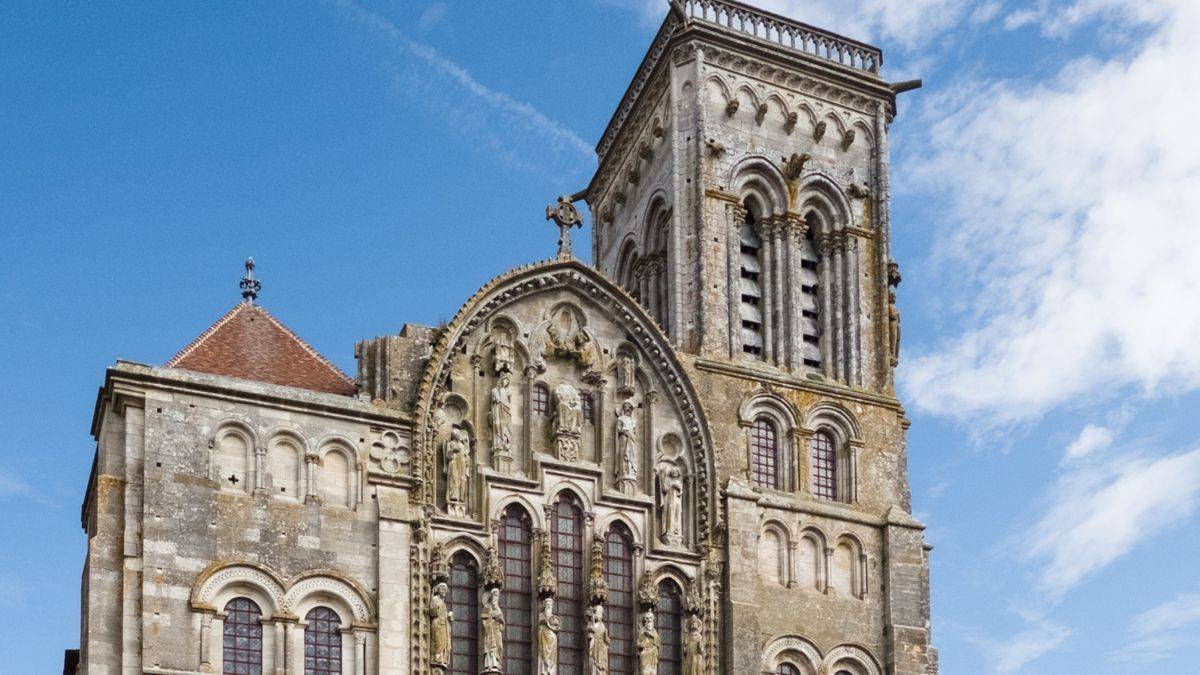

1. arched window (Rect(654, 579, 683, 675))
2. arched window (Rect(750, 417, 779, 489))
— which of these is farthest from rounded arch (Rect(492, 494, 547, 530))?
arched window (Rect(750, 417, 779, 489))

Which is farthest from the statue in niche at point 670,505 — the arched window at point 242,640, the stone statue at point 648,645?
the arched window at point 242,640

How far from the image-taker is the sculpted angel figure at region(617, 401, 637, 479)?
39.3 meters

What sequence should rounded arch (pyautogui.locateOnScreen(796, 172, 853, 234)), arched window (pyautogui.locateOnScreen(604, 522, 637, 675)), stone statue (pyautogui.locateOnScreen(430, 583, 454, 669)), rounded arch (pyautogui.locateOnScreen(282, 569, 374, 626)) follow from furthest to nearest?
rounded arch (pyautogui.locateOnScreen(796, 172, 853, 234)) < arched window (pyautogui.locateOnScreen(604, 522, 637, 675)) < stone statue (pyautogui.locateOnScreen(430, 583, 454, 669)) < rounded arch (pyautogui.locateOnScreen(282, 569, 374, 626))

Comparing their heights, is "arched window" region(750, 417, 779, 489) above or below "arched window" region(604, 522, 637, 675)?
above

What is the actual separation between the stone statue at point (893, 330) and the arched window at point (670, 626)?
293 inches

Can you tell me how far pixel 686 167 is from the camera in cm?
4303

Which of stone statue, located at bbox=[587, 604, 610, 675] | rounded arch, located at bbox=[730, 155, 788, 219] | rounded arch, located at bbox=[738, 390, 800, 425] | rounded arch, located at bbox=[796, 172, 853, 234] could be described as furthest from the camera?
rounded arch, located at bbox=[796, 172, 853, 234]

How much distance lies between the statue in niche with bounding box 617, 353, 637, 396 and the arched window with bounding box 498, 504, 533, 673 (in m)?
3.36

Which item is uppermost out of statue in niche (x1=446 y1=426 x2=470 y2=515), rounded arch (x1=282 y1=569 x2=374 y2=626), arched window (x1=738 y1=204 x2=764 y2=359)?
arched window (x1=738 y1=204 x2=764 y2=359)

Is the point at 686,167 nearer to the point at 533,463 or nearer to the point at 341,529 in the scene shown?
the point at 533,463

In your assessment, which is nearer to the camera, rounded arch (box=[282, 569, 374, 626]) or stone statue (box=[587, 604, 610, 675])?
rounded arch (box=[282, 569, 374, 626])

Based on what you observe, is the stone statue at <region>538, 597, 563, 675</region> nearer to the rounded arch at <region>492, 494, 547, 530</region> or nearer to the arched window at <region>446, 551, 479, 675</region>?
the arched window at <region>446, 551, 479, 675</region>

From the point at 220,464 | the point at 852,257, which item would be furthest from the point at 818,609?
the point at 220,464

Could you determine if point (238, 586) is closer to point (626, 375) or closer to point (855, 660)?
point (626, 375)
